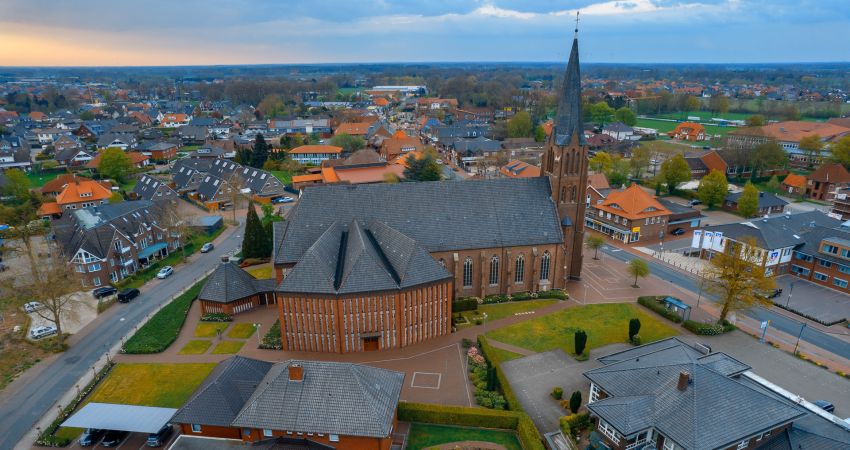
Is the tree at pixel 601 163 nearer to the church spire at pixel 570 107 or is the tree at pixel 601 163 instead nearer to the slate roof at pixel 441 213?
the church spire at pixel 570 107

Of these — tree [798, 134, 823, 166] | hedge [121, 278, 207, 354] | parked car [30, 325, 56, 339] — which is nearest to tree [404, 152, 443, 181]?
hedge [121, 278, 207, 354]

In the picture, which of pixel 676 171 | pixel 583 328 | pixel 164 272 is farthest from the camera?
pixel 676 171

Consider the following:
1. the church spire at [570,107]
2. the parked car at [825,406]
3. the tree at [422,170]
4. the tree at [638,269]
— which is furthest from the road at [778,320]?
the tree at [422,170]

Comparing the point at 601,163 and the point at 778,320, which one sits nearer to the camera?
the point at 778,320

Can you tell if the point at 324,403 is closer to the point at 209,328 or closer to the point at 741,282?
the point at 209,328

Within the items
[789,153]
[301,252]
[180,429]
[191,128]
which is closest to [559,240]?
[301,252]

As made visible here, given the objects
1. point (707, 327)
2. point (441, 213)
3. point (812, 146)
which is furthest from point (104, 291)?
point (812, 146)
